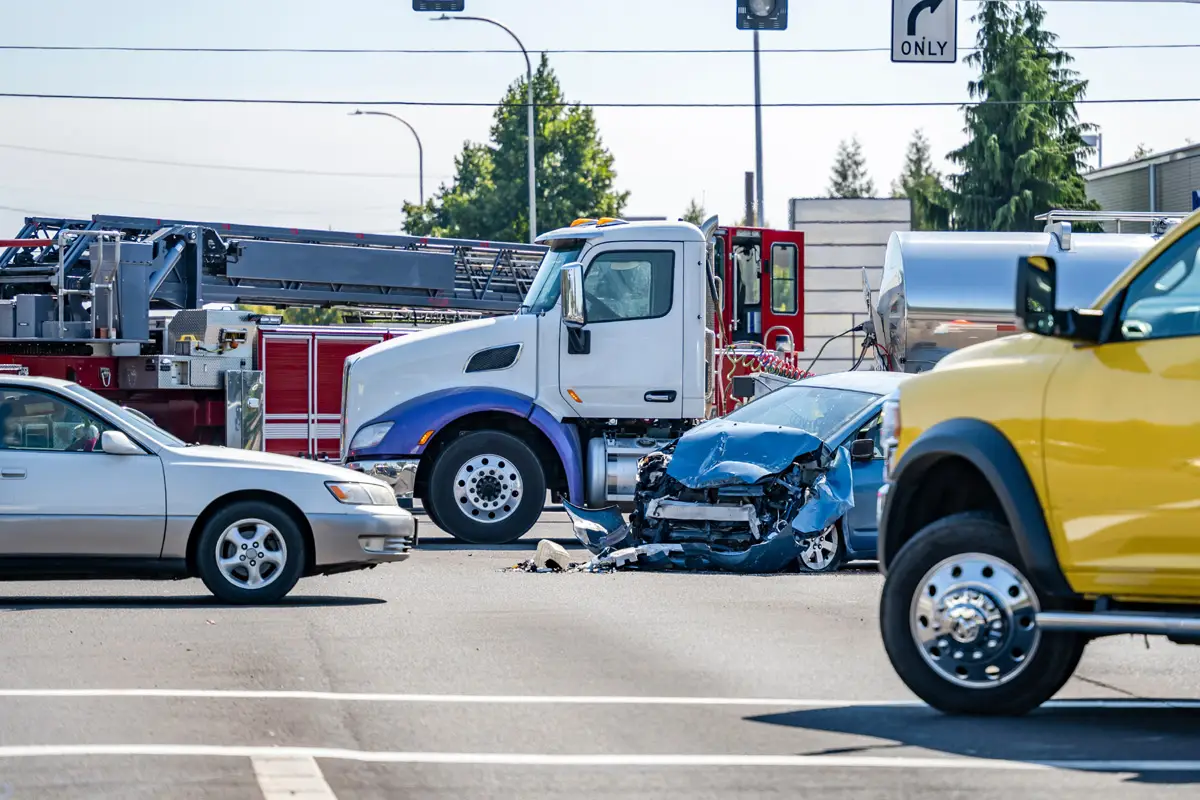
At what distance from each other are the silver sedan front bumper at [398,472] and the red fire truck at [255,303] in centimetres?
241

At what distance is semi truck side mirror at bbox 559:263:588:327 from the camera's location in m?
17.1

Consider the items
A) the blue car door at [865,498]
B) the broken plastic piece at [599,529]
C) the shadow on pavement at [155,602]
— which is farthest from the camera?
the broken plastic piece at [599,529]

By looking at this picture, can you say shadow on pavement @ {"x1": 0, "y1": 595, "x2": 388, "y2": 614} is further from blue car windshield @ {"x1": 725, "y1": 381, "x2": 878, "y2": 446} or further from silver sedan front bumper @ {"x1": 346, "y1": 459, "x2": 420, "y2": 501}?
silver sedan front bumper @ {"x1": 346, "y1": 459, "x2": 420, "y2": 501}

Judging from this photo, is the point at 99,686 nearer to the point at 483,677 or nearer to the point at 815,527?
the point at 483,677

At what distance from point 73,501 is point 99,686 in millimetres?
3604

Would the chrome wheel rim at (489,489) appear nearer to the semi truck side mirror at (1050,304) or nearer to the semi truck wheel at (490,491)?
the semi truck wheel at (490,491)

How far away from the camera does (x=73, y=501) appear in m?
11.6

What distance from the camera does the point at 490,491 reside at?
17.0m

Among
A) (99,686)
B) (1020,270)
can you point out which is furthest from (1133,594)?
(99,686)

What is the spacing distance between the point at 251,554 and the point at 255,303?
44.8ft

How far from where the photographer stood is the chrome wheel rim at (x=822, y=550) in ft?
45.1

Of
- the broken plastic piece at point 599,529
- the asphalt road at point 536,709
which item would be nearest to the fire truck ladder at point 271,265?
the broken plastic piece at point 599,529

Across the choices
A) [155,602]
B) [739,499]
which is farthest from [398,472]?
[155,602]

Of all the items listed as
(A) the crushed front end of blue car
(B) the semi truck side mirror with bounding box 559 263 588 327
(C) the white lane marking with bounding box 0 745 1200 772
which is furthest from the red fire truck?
(C) the white lane marking with bounding box 0 745 1200 772
